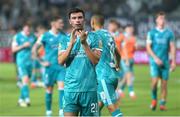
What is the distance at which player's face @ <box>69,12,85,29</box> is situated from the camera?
857 cm

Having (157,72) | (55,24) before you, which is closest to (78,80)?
(55,24)

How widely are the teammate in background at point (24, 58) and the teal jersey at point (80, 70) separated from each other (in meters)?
8.00

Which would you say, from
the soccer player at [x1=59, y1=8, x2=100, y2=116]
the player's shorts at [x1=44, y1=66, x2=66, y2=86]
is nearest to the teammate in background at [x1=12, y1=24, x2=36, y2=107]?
the player's shorts at [x1=44, y1=66, x2=66, y2=86]

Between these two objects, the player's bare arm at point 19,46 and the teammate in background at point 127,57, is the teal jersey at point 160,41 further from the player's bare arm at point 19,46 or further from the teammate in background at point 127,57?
the player's bare arm at point 19,46

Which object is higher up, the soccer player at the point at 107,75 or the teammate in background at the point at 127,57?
the soccer player at the point at 107,75

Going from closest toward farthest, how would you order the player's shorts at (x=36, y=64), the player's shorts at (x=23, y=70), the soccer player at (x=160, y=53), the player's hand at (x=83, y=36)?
the player's hand at (x=83, y=36) < the soccer player at (x=160, y=53) < the player's shorts at (x=23, y=70) < the player's shorts at (x=36, y=64)

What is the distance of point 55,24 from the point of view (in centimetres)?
1463

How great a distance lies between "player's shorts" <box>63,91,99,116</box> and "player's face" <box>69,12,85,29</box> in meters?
0.96

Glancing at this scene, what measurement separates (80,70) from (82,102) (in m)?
0.44

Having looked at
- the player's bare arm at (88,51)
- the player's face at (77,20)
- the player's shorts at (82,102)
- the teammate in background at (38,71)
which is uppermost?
the player's face at (77,20)

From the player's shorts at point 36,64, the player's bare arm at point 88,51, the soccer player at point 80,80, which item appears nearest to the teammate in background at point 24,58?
the player's shorts at point 36,64

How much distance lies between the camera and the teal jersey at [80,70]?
8891 millimetres

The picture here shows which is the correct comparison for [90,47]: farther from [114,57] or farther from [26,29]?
[26,29]

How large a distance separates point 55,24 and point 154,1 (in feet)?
73.7
